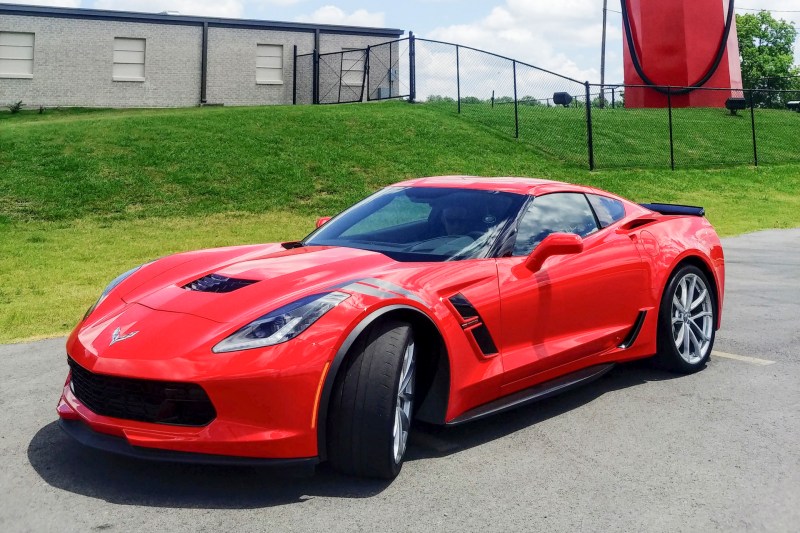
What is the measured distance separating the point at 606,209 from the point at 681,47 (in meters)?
25.5

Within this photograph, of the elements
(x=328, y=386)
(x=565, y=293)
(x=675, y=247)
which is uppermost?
(x=675, y=247)

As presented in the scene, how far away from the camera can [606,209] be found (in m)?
5.04

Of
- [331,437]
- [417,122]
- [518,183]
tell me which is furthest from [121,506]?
[417,122]

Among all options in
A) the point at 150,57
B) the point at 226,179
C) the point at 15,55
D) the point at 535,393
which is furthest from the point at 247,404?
the point at 15,55

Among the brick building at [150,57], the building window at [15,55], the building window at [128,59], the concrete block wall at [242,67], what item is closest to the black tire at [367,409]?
the brick building at [150,57]

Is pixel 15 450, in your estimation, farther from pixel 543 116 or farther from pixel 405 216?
pixel 543 116

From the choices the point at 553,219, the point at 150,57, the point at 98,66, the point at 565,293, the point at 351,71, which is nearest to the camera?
the point at 565,293

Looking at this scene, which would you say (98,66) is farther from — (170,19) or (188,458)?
(188,458)

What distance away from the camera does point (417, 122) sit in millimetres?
19828

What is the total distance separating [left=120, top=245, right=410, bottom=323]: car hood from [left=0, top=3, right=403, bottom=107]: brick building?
2525 cm

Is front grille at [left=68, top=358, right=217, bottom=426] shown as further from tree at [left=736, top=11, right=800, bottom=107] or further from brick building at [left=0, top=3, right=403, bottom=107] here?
tree at [left=736, top=11, right=800, bottom=107]

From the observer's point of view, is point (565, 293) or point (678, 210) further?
point (678, 210)

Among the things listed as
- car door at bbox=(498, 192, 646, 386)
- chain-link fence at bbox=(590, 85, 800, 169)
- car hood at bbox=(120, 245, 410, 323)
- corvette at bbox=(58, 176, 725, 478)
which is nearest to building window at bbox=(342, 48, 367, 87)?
chain-link fence at bbox=(590, 85, 800, 169)

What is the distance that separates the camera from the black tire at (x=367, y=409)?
317 cm
